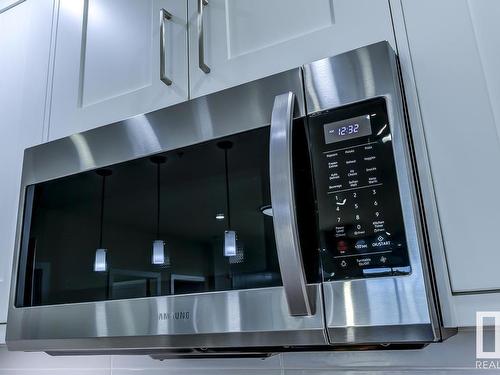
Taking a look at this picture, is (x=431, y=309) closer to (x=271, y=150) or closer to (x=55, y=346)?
(x=271, y=150)

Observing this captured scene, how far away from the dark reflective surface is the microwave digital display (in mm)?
102

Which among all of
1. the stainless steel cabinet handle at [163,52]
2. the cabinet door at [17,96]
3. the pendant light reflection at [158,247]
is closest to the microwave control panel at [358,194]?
the pendant light reflection at [158,247]

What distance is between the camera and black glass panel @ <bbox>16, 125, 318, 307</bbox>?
2.11 feet

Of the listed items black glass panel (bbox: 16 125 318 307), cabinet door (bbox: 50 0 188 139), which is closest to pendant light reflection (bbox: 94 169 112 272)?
black glass panel (bbox: 16 125 318 307)

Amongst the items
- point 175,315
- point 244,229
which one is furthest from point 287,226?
point 175,315

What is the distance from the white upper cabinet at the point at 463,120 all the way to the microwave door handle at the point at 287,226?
21 cm

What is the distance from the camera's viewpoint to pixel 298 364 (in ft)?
2.91

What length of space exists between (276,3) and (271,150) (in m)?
0.36

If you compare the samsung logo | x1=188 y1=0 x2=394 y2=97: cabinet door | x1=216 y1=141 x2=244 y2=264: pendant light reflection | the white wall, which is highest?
x1=188 y1=0 x2=394 y2=97: cabinet door

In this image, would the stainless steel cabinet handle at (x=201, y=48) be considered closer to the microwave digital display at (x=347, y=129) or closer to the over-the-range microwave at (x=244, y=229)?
the over-the-range microwave at (x=244, y=229)

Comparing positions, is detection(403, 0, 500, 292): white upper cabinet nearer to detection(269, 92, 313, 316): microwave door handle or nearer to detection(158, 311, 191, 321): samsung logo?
detection(269, 92, 313, 316): microwave door handle

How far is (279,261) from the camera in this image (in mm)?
571

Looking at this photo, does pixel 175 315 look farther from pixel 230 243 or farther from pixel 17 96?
pixel 17 96

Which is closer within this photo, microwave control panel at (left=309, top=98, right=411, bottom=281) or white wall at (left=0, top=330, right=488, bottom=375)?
microwave control panel at (left=309, top=98, right=411, bottom=281)
